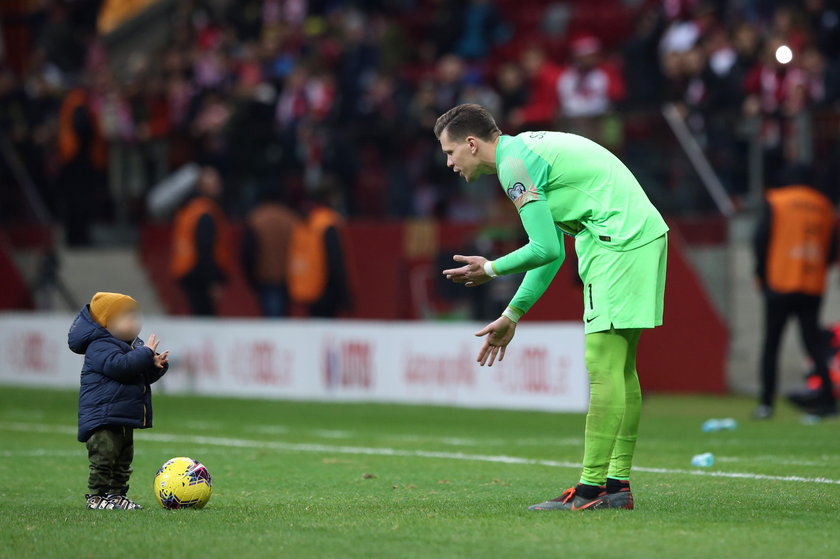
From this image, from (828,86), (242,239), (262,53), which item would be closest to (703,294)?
(828,86)

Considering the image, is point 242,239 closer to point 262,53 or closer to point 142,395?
point 262,53

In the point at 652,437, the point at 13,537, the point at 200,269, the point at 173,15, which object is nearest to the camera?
the point at 13,537

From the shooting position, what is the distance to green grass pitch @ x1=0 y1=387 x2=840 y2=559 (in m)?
6.60

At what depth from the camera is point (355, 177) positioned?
20.3 metres

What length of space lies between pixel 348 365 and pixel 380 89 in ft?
18.1

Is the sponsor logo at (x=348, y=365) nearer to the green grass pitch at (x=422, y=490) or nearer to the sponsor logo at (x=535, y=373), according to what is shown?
the sponsor logo at (x=535, y=373)

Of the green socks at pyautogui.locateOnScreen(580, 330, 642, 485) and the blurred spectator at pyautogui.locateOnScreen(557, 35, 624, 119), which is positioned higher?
the blurred spectator at pyautogui.locateOnScreen(557, 35, 624, 119)

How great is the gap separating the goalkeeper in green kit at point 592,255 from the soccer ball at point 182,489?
1626 millimetres

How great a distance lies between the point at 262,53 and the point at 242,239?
5164 mm

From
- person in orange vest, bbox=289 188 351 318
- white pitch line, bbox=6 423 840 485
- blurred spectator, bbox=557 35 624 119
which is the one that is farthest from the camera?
blurred spectator, bbox=557 35 624 119

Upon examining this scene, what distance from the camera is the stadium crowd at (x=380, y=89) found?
58.8 feet

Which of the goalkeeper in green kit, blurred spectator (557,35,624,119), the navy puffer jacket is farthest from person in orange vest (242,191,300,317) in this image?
the goalkeeper in green kit

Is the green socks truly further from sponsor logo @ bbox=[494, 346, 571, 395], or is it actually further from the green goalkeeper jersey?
sponsor logo @ bbox=[494, 346, 571, 395]

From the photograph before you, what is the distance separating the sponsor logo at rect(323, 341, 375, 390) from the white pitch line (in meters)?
4.32
